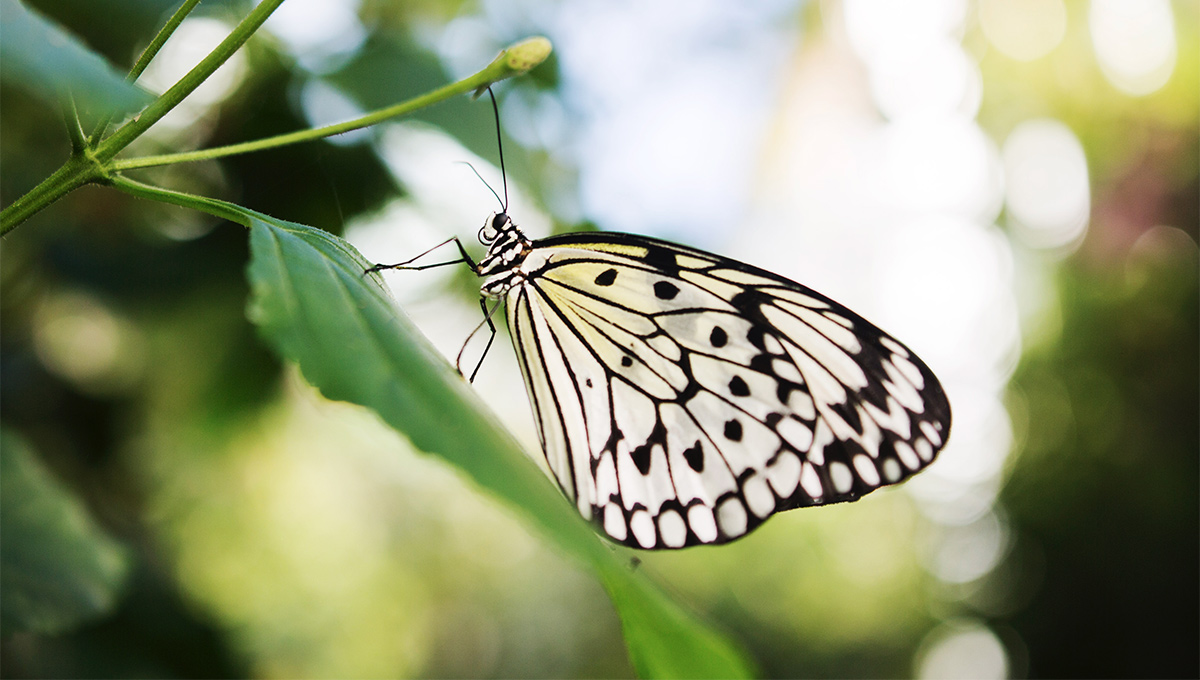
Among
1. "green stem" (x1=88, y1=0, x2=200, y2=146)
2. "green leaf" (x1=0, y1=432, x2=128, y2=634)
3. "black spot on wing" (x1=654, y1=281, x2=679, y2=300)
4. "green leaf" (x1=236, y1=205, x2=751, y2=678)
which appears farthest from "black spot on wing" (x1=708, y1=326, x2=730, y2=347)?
"green leaf" (x1=0, y1=432, x2=128, y2=634)

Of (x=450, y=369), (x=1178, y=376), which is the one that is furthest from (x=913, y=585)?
(x=450, y=369)

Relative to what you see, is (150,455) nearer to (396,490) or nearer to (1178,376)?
(1178,376)

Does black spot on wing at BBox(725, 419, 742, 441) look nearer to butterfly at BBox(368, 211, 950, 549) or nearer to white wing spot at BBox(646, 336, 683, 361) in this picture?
butterfly at BBox(368, 211, 950, 549)

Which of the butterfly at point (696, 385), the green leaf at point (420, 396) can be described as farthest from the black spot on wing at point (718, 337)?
the green leaf at point (420, 396)

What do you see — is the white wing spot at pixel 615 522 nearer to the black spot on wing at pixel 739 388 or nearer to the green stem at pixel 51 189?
the black spot on wing at pixel 739 388

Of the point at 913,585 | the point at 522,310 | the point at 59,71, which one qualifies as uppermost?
the point at 913,585

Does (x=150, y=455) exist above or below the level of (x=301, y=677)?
below

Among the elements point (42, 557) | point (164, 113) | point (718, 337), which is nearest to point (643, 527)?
point (718, 337)
